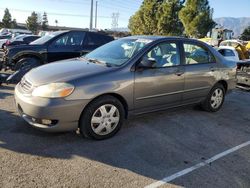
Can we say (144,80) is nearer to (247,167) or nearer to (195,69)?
(195,69)

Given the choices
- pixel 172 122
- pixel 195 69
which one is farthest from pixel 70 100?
pixel 195 69

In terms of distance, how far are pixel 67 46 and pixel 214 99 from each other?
5292 millimetres

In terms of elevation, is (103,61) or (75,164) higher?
(103,61)

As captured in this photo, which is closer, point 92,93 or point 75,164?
point 75,164

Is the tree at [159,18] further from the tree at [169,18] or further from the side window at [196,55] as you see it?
the side window at [196,55]

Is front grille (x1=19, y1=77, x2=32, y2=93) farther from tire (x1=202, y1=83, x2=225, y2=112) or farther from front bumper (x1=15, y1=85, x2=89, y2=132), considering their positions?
tire (x1=202, y1=83, x2=225, y2=112)

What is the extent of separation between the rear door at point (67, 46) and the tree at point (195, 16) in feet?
84.1

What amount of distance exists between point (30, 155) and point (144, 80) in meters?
2.12

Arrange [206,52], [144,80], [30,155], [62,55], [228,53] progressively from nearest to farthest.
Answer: [30,155], [144,80], [206,52], [62,55], [228,53]

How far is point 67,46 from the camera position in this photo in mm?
10117

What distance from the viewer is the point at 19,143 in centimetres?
447

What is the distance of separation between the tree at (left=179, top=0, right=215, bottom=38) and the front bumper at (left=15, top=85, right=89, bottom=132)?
31461 mm

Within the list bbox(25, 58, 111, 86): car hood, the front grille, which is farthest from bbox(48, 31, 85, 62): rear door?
the front grille

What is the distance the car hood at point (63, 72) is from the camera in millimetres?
4551
